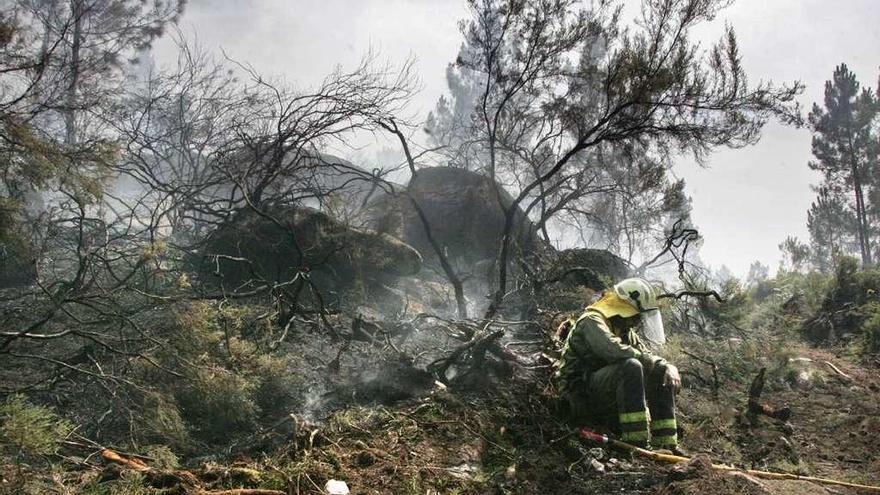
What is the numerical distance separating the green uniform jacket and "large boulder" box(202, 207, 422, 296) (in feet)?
12.2

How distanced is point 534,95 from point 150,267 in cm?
720

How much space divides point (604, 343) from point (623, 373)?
26 centimetres

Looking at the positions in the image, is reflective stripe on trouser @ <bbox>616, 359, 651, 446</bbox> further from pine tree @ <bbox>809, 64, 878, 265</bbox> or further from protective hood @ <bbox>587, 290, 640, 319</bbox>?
pine tree @ <bbox>809, 64, 878, 265</bbox>

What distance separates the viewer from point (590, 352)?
163 inches

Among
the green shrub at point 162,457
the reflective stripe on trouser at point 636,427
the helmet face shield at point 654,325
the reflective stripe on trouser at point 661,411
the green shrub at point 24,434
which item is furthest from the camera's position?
the helmet face shield at point 654,325

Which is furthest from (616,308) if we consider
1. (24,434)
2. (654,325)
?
(24,434)

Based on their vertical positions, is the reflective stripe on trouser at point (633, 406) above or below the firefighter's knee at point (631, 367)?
below

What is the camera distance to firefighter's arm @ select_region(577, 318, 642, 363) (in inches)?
152

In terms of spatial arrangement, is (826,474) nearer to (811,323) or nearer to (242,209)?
(811,323)

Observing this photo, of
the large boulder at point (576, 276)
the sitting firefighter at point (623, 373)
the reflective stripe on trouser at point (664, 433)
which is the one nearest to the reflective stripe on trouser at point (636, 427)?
the sitting firefighter at point (623, 373)

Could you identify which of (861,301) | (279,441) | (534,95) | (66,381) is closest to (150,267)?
(66,381)

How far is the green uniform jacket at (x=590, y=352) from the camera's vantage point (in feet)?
12.8

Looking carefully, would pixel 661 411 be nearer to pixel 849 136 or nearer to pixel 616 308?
pixel 616 308

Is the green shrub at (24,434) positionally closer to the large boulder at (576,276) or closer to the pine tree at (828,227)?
the large boulder at (576,276)
